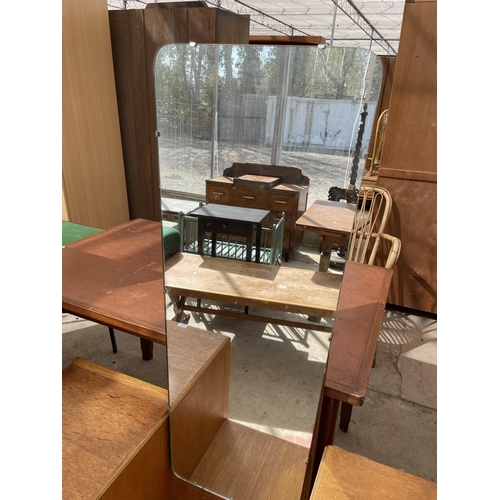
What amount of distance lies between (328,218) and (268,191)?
0.13 metres

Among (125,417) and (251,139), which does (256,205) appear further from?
(125,417)

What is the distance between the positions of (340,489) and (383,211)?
158 centimetres

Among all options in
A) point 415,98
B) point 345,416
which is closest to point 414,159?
point 415,98

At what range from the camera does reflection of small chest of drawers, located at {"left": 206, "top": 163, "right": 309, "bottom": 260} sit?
71 centimetres

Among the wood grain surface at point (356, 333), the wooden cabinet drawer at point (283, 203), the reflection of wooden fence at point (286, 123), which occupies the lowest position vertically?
the wood grain surface at point (356, 333)

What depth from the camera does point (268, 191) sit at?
0.73 meters

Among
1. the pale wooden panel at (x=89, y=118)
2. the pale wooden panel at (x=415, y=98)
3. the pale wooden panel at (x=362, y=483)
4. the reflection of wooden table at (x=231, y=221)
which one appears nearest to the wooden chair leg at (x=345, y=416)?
the pale wooden panel at (x=362, y=483)

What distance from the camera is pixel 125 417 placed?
2.70 ft

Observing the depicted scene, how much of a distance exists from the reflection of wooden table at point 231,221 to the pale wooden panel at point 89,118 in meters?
2.08

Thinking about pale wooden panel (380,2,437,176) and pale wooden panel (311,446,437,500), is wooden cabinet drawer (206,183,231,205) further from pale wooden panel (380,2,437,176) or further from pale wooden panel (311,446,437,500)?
pale wooden panel (380,2,437,176)

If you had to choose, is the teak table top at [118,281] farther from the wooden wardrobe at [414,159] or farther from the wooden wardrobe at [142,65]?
the wooden wardrobe at [414,159]

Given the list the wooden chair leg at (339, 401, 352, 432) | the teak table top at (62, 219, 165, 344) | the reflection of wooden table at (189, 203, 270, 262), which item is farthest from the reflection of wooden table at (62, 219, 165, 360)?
the wooden chair leg at (339, 401, 352, 432)

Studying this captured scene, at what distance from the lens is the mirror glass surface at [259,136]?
643 mm

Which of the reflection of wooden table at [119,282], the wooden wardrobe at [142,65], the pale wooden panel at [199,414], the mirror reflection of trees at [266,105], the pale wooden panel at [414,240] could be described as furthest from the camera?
the wooden wardrobe at [142,65]
